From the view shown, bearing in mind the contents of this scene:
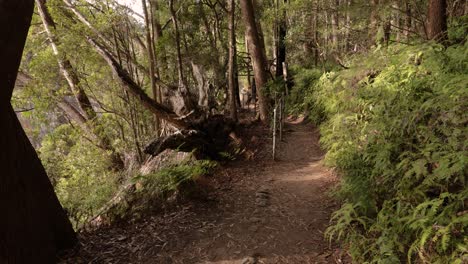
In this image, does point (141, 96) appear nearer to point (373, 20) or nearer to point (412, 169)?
point (412, 169)

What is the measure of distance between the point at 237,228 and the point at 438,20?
559 centimetres

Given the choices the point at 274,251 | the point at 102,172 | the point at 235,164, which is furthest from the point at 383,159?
the point at 102,172

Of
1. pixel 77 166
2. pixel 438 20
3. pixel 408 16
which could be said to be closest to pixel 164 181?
pixel 438 20

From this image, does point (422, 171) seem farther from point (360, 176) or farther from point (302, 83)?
point (302, 83)

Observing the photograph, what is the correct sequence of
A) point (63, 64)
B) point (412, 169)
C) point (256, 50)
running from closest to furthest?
point (412, 169) → point (63, 64) → point (256, 50)

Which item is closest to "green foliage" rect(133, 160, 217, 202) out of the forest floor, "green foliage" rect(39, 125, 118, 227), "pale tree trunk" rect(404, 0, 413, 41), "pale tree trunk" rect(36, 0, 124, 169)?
the forest floor

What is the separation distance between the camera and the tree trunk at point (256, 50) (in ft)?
33.6

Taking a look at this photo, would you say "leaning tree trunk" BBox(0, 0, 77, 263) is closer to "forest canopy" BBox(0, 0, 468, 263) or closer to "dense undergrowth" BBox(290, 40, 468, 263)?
"forest canopy" BBox(0, 0, 468, 263)

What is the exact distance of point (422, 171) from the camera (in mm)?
3219

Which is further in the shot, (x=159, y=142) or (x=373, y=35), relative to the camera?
(x=373, y=35)

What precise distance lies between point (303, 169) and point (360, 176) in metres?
2.73

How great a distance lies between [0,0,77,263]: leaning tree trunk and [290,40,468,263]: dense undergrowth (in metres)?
3.43

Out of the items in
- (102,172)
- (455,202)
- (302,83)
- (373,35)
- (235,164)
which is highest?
(373,35)

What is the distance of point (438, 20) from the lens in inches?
232
